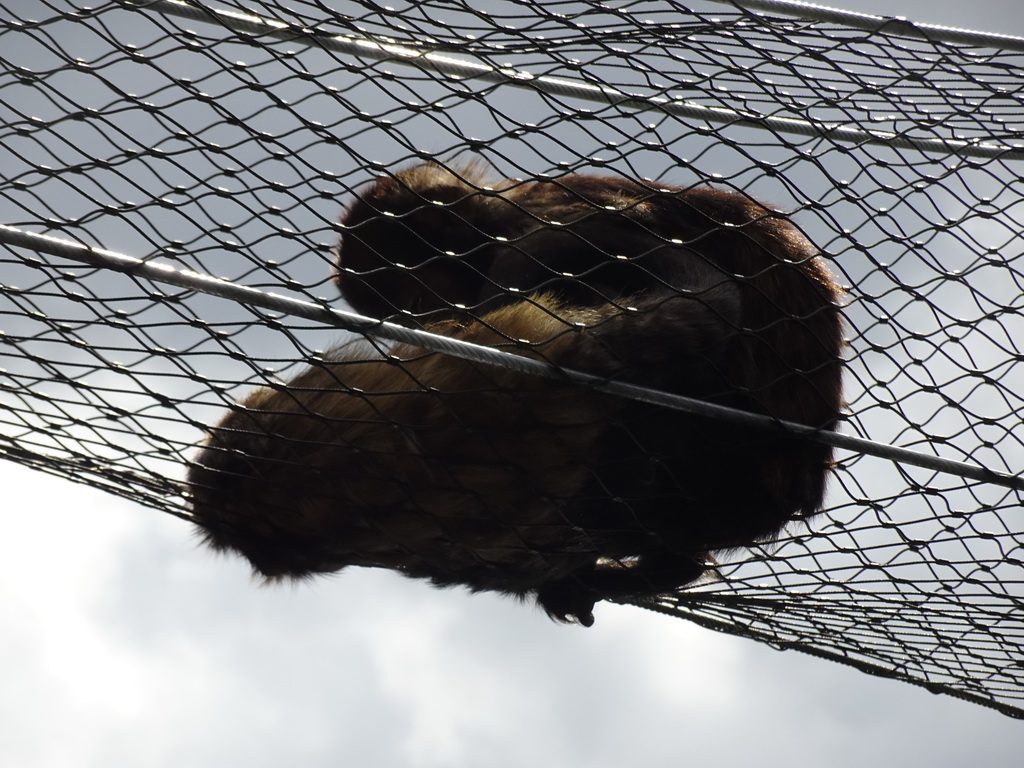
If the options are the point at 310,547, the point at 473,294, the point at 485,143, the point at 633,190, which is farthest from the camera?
the point at 473,294

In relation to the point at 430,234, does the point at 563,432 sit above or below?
above

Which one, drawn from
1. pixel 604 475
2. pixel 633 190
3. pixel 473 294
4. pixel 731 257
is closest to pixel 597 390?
pixel 604 475

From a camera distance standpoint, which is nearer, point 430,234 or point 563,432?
point 563,432

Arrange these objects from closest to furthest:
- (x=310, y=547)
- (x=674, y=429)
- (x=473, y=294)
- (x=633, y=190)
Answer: (x=310, y=547)
(x=674, y=429)
(x=633, y=190)
(x=473, y=294)

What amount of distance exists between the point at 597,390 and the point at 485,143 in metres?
0.57

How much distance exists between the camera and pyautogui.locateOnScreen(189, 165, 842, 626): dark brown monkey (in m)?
2.35

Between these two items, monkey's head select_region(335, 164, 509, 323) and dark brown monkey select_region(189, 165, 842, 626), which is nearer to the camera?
dark brown monkey select_region(189, 165, 842, 626)

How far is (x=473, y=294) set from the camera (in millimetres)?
3467

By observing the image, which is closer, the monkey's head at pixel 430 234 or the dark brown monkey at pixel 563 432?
the dark brown monkey at pixel 563 432

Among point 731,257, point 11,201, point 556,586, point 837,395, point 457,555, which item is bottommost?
point 556,586

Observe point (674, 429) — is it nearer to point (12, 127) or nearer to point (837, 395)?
point (837, 395)

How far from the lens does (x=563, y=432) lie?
7.80 feet

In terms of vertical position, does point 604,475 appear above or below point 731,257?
below

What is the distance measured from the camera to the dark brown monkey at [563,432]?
2.35 metres
